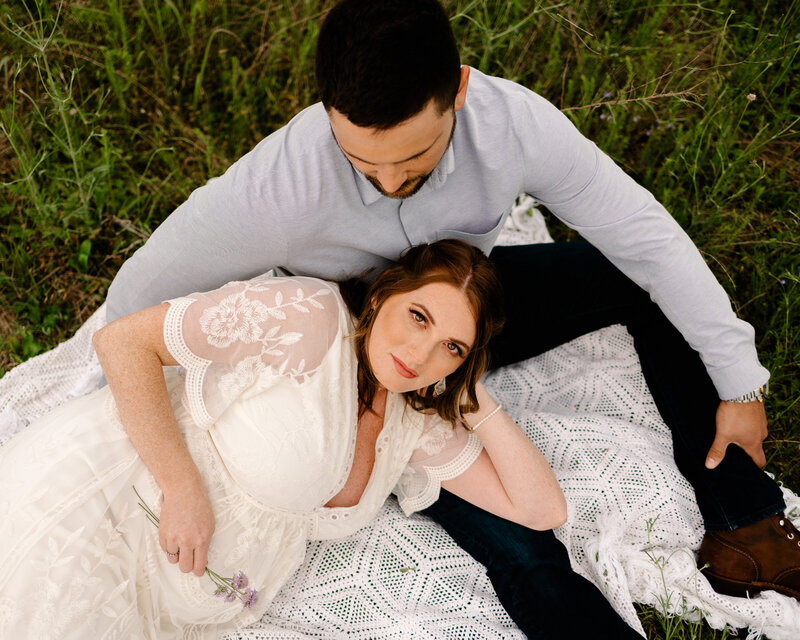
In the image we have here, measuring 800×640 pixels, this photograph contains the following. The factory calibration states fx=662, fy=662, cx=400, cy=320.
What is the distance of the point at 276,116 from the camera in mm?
3742

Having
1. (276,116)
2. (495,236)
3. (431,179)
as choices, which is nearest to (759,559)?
(495,236)

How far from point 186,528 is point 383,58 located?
1.48 metres

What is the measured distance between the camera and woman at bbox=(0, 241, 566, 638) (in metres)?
1.97

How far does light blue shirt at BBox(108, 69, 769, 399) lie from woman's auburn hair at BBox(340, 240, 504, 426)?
0.39 feet

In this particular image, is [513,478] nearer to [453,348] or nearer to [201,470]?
[453,348]

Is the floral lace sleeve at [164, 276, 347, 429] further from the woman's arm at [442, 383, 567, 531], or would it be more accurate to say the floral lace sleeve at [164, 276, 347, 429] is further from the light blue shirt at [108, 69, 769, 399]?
the woman's arm at [442, 383, 567, 531]

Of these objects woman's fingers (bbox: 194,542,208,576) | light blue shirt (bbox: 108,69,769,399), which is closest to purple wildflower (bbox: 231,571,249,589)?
woman's fingers (bbox: 194,542,208,576)

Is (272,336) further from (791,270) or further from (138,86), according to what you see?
(791,270)

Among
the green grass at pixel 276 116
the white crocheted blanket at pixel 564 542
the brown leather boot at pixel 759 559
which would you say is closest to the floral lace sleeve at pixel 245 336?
the white crocheted blanket at pixel 564 542

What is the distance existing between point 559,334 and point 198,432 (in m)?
1.62

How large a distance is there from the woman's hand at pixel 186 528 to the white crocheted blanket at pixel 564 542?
48cm

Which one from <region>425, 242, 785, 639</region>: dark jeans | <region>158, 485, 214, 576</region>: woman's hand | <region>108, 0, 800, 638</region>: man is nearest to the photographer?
<region>108, 0, 800, 638</region>: man

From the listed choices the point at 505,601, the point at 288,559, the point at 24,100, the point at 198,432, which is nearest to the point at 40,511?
the point at 198,432

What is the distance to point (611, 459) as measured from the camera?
2.75 meters
